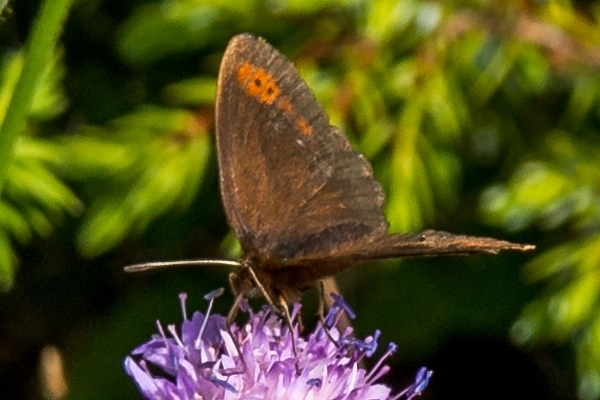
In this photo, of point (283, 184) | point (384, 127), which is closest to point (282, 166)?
point (283, 184)

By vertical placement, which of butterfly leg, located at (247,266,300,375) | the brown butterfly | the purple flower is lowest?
the purple flower

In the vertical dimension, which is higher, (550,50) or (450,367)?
(550,50)

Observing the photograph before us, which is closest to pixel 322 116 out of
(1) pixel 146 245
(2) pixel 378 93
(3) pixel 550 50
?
(2) pixel 378 93

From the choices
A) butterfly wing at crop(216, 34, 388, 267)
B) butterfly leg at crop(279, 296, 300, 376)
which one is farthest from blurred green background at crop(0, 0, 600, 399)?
butterfly leg at crop(279, 296, 300, 376)

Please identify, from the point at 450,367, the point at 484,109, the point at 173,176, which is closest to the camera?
the point at 173,176

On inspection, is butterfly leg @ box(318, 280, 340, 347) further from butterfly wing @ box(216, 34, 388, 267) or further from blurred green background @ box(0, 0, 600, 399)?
blurred green background @ box(0, 0, 600, 399)

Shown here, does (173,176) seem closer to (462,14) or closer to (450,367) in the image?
(462,14)
